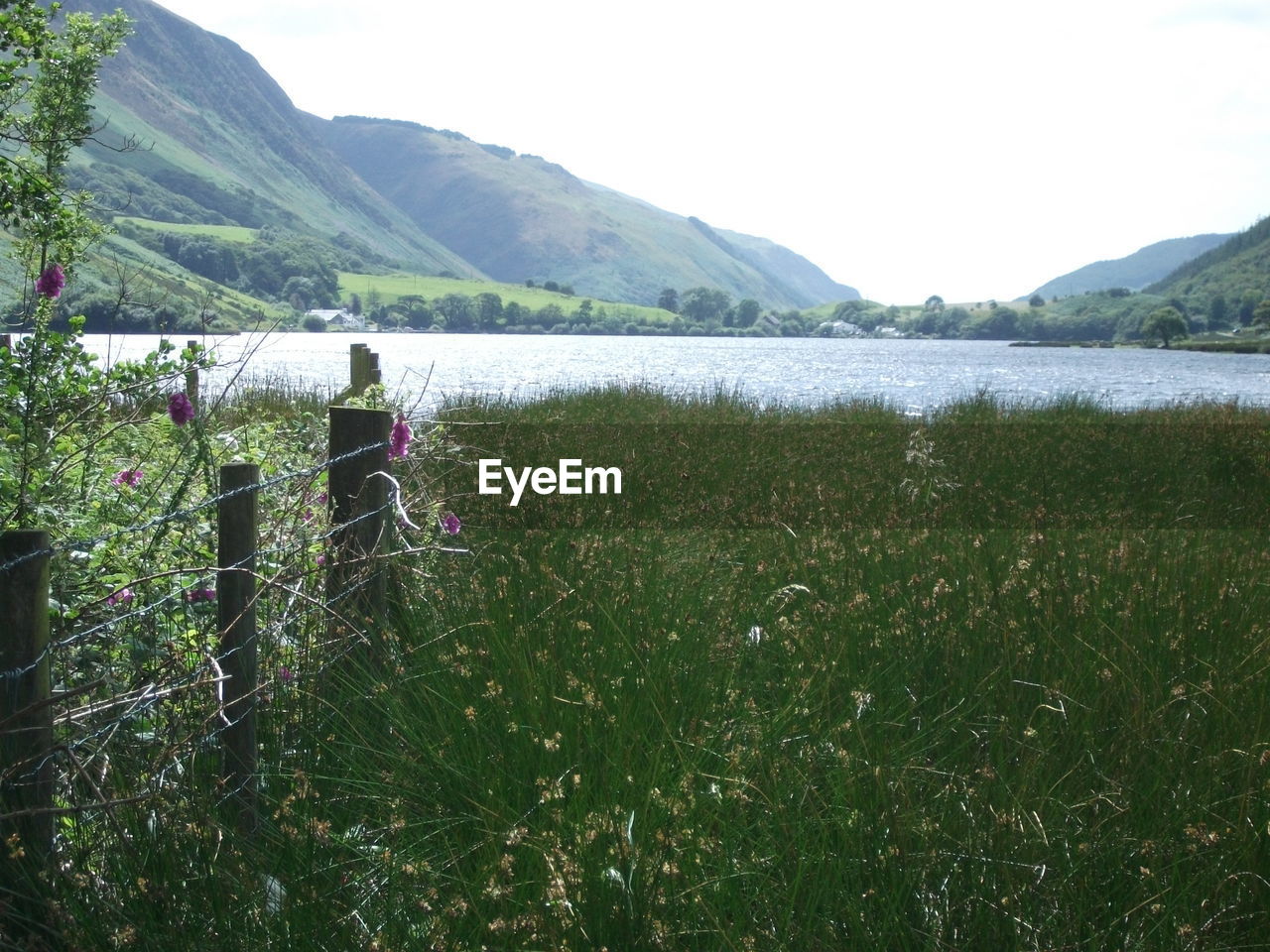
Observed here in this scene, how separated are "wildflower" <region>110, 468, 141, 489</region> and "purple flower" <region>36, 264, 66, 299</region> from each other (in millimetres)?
650

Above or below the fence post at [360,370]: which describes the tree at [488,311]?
above

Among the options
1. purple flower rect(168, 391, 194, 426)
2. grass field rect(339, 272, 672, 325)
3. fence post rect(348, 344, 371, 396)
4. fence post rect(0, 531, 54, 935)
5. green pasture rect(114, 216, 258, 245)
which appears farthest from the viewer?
grass field rect(339, 272, 672, 325)

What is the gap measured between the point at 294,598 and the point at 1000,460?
7.43m

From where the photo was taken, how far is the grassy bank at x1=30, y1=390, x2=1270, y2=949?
1.71 metres

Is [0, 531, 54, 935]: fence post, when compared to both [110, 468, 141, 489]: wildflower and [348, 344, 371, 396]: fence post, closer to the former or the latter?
[110, 468, 141, 489]: wildflower

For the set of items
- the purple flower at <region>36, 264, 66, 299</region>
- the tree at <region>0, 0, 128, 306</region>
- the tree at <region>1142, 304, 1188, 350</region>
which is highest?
the tree at <region>1142, 304, 1188, 350</region>

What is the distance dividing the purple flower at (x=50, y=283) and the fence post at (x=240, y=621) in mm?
1495

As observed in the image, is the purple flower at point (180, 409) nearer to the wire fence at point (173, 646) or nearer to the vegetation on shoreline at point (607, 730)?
the vegetation on shoreline at point (607, 730)

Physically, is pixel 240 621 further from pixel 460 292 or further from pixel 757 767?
pixel 460 292

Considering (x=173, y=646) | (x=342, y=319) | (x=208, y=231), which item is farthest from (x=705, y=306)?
(x=173, y=646)

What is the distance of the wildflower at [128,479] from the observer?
3.43 m

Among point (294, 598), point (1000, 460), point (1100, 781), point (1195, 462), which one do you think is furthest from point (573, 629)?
point (1195, 462)

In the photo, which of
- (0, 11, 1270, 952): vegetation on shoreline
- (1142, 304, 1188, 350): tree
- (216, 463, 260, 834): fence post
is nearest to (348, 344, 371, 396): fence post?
(0, 11, 1270, 952): vegetation on shoreline

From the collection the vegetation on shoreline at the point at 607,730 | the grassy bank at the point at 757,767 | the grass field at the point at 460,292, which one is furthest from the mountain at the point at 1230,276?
the vegetation on shoreline at the point at 607,730
